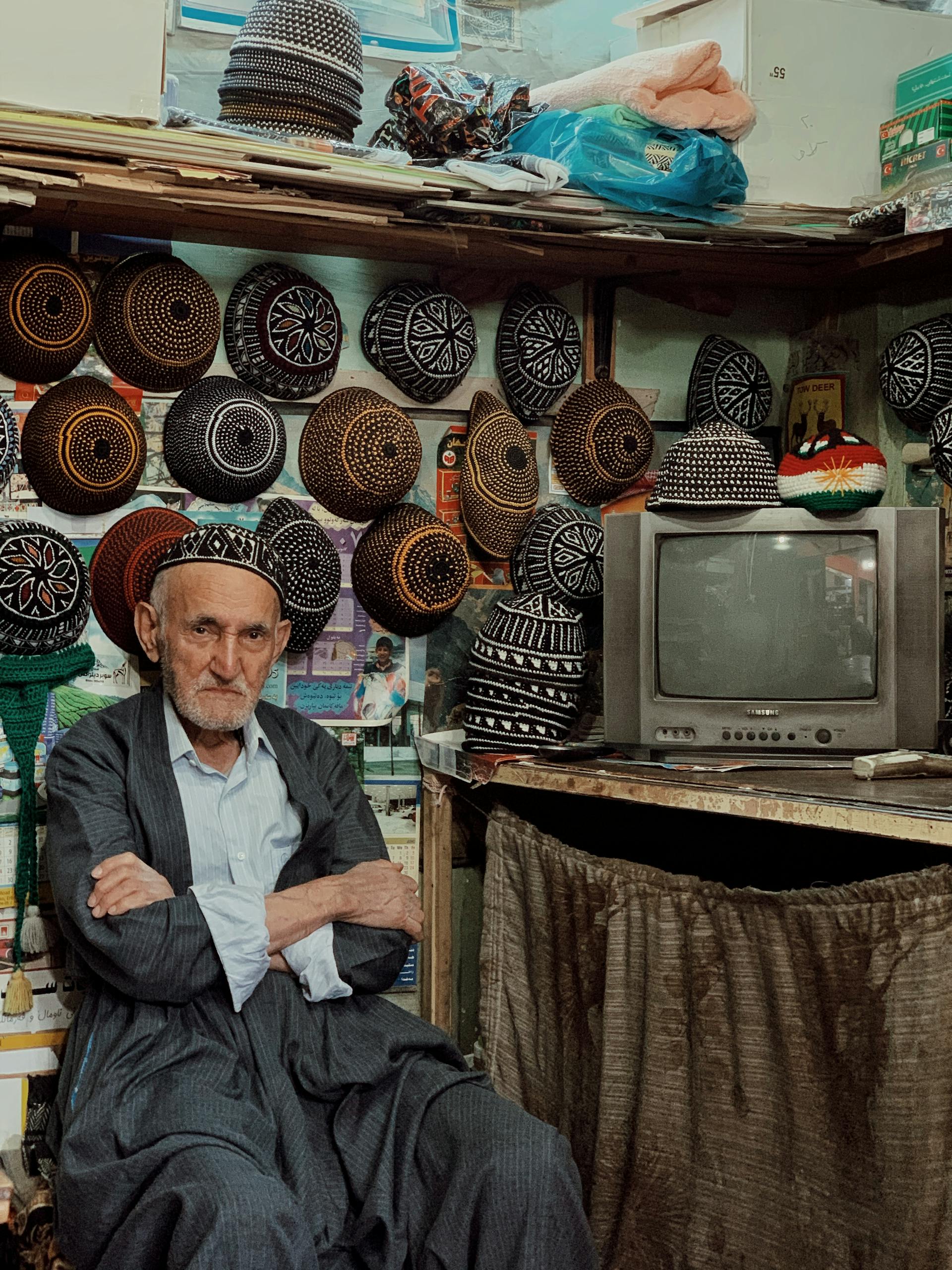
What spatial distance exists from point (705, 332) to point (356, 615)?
3.57 feet

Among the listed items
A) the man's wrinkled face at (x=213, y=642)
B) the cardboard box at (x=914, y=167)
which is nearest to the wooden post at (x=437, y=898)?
the man's wrinkled face at (x=213, y=642)

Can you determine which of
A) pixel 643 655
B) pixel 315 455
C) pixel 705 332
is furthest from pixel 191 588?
pixel 705 332

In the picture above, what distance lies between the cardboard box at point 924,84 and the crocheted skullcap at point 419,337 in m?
1.02

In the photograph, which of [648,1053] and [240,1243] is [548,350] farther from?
[240,1243]

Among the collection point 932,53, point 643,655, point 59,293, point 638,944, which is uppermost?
point 932,53

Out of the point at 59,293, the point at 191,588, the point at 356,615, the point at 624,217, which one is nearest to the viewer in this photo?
the point at 191,588

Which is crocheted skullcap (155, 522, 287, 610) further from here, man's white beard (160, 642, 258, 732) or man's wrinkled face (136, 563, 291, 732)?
man's white beard (160, 642, 258, 732)

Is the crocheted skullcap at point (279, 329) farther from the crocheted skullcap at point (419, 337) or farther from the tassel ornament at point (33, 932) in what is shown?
the tassel ornament at point (33, 932)

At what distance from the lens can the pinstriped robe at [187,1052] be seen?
5.75 ft

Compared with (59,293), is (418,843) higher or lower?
lower

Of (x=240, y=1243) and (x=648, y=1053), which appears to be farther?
(x=648, y=1053)

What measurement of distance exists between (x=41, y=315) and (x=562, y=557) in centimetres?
111

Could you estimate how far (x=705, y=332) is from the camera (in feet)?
9.93

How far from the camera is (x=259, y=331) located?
2.47 m
